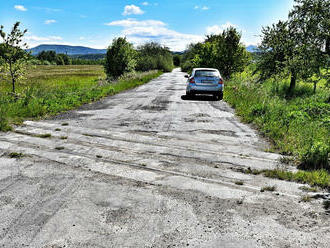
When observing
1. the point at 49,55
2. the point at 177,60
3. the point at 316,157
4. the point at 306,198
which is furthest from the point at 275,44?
the point at 177,60

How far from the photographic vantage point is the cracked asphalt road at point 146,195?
9.44ft

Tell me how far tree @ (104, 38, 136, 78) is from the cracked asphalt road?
27351 mm

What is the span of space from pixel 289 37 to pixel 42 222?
83.5ft

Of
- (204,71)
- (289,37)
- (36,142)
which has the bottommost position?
(36,142)

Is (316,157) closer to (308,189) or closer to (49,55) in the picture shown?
(308,189)

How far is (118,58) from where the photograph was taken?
3322 cm

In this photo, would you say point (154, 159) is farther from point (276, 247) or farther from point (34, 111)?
point (34, 111)

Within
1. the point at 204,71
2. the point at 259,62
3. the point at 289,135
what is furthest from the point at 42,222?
the point at 259,62

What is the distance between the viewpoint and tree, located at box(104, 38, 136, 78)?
33.2 m

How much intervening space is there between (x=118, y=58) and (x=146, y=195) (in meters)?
31.1

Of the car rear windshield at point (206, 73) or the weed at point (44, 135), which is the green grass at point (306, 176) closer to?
the weed at point (44, 135)

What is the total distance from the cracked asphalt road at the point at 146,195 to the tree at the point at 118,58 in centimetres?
2735

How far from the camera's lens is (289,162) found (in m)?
5.29

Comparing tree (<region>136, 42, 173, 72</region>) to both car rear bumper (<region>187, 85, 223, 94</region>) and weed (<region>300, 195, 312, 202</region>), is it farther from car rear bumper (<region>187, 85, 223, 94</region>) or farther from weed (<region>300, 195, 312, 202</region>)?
weed (<region>300, 195, 312, 202</region>)
